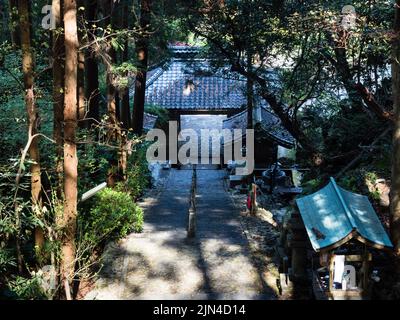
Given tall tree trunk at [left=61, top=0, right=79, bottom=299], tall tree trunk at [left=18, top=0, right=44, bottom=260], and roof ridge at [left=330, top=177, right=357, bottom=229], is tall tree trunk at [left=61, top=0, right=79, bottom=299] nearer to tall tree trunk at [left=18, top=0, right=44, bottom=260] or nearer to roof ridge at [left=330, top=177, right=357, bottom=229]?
tall tree trunk at [left=18, top=0, right=44, bottom=260]

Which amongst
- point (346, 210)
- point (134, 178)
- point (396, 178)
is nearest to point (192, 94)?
point (134, 178)

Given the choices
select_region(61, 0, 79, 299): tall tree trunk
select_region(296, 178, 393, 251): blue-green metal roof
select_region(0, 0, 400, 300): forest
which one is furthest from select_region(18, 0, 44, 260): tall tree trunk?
select_region(296, 178, 393, 251): blue-green metal roof

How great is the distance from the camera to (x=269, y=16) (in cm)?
1299

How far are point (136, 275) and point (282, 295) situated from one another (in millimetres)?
3154

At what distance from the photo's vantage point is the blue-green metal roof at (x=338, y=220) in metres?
7.08

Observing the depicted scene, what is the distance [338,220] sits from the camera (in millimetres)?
7434

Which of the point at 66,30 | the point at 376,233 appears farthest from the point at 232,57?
the point at 376,233

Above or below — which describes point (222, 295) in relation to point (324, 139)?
below

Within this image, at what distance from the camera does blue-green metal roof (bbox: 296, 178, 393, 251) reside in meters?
7.08

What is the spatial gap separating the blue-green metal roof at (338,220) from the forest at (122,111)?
37 centimetres

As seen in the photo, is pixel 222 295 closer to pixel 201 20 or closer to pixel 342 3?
pixel 342 3

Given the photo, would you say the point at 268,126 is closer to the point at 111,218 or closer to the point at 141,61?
the point at 141,61

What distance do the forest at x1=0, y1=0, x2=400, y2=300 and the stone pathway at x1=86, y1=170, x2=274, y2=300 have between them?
0.30 m

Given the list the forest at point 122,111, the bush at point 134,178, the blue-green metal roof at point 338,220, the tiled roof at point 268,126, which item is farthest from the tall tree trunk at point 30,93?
the tiled roof at point 268,126
